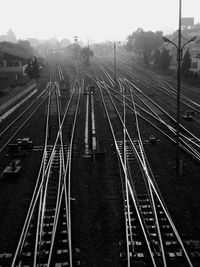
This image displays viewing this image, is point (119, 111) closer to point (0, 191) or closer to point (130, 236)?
point (0, 191)

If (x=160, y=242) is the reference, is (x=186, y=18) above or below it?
above

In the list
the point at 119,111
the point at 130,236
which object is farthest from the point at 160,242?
the point at 119,111

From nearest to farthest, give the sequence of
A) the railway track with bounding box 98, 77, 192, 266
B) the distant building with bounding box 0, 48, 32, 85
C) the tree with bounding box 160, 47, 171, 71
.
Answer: the railway track with bounding box 98, 77, 192, 266, the distant building with bounding box 0, 48, 32, 85, the tree with bounding box 160, 47, 171, 71

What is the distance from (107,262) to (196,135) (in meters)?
13.0

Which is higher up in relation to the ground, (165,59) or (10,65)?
(165,59)

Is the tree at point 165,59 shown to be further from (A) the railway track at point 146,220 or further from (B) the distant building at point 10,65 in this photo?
(A) the railway track at point 146,220

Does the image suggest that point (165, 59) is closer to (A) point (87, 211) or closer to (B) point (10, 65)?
(B) point (10, 65)

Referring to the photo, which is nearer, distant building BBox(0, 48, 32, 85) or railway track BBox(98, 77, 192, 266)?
railway track BBox(98, 77, 192, 266)

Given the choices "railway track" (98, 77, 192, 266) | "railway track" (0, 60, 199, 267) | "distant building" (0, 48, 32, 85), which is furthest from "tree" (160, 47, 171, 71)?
"railway track" (98, 77, 192, 266)

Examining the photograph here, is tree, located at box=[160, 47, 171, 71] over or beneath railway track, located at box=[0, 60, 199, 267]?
over

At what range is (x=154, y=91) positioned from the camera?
40062 mm

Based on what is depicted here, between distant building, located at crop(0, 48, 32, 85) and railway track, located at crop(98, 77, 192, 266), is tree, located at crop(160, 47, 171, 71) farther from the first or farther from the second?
railway track, located at crop(98, 77, 192, 266)

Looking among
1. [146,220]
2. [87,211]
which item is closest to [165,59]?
[87,211]

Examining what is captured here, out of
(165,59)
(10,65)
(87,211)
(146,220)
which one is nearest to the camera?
(146,220)
